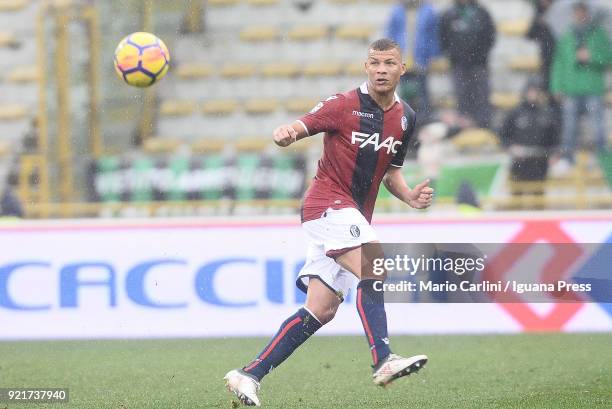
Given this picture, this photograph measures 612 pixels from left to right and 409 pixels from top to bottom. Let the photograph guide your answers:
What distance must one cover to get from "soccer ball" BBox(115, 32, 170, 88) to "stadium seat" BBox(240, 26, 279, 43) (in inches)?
202

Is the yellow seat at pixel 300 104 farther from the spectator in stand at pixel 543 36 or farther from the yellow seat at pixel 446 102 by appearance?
the spectator in stand at pixel 543 36

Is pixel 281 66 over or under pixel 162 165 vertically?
over

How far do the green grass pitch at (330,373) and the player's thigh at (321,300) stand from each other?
1.78ft

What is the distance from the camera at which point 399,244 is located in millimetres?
8938

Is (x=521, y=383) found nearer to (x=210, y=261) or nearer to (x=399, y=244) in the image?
(x=399, y=244)

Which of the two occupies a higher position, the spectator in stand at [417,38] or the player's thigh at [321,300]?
the spectator in stand at [417,38]

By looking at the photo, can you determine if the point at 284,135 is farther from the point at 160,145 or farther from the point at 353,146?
the point at 160,145

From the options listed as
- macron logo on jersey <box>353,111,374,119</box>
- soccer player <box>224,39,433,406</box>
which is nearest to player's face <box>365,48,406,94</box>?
Result: soccer player <box>224,39,433,406</box>

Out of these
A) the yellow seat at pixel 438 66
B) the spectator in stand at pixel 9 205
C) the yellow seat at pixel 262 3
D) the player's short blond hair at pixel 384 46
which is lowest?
the spectator in stand at pixel 9 205

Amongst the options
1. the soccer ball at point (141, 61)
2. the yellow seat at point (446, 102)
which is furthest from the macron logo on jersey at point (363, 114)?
the yellow seat at point (446, 102)

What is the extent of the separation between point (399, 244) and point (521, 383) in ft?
8.52

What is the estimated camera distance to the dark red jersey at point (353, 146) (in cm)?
550

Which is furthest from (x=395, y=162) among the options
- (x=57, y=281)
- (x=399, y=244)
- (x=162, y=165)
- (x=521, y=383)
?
(x=162, y=165)

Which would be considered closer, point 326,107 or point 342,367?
point 326,107
